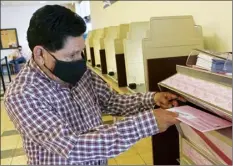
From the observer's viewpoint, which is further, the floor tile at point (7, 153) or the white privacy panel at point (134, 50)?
the floor tile at point (7, 153)

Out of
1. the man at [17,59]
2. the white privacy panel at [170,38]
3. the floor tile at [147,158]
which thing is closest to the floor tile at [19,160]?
the floor tile at [147,158]

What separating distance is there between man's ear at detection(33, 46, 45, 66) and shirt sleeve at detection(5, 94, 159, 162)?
18 cm

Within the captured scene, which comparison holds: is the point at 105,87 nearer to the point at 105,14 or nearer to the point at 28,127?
the point at 28,127

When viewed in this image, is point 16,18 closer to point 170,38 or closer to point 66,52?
point 170,38

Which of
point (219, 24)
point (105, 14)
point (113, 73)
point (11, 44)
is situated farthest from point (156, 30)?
point (11, 44)

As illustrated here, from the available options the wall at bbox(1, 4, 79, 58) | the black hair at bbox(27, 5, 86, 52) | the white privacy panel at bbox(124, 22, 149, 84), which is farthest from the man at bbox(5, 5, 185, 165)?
the wall at bbox(1, 4, 79, 58)

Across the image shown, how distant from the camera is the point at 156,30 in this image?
193cm

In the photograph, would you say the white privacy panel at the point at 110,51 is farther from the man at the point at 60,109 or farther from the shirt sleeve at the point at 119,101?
the man at the point at 60,109

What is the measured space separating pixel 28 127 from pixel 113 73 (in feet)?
9.09

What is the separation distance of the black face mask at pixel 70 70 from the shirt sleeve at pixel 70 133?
0.18 meters

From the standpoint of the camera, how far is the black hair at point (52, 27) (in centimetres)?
105

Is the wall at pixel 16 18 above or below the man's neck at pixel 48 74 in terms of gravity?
above

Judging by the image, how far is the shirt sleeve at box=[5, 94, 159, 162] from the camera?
988 mm

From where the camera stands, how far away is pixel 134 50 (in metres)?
2.74
